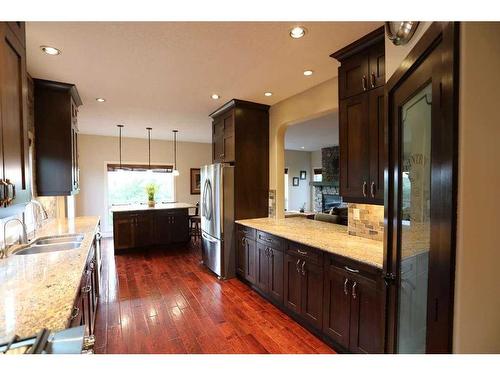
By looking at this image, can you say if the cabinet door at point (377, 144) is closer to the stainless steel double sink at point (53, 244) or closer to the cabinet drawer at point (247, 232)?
the cabinet drawer at point (247, 232)

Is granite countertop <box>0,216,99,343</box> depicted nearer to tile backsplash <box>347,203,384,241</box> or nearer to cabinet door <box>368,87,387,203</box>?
cabinet door <box>368,87,387,203</box>

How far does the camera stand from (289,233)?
2742mm

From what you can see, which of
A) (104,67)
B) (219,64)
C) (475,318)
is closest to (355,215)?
(475,318)

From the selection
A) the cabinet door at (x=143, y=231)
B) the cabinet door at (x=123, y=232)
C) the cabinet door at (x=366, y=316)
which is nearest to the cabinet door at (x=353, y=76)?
the cabinet door at (x=366, y=316)

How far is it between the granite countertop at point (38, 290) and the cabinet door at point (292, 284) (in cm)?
183

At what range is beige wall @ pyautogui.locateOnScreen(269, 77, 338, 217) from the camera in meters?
2.81

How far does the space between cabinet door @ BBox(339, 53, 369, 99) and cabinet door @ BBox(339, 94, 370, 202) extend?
0.07 m

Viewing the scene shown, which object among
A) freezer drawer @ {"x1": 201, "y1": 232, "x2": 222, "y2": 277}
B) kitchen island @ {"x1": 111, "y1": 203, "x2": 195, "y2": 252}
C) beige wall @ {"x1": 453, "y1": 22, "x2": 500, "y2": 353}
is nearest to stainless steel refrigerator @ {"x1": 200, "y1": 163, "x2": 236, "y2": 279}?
freezer drawer @ {"x1": 201, "y1": 232, "x2": 222, "y2": 277}

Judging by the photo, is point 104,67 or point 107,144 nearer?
point 104,67

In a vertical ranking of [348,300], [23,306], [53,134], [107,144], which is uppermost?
[107,144]
